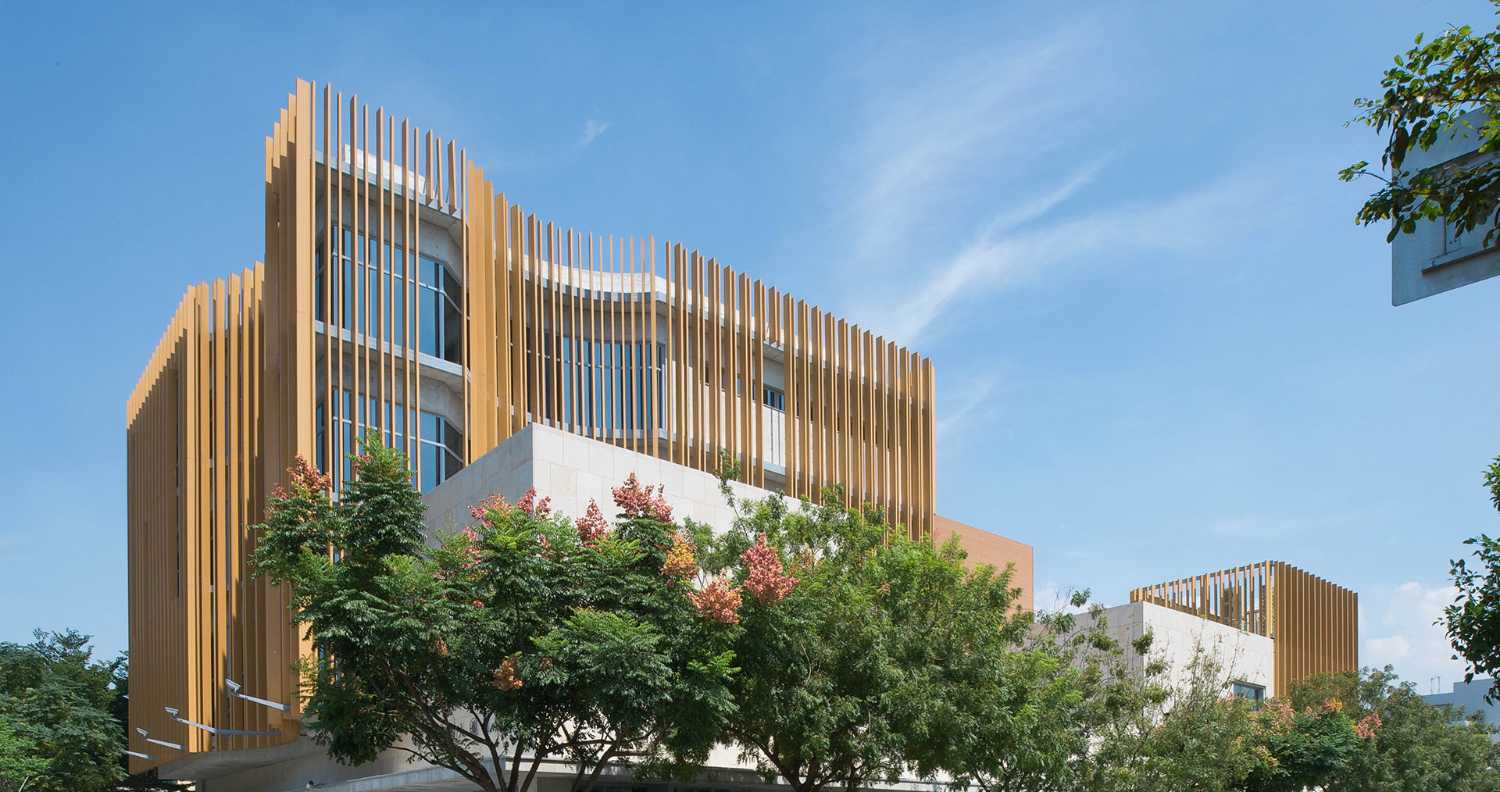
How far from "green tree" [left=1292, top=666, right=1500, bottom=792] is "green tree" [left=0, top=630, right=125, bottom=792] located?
36.2 meters

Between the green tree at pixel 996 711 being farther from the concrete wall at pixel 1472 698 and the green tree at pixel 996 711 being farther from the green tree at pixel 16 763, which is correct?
the concrete wall at pixel 1472 698

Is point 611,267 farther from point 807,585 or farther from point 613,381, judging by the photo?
point 807,585

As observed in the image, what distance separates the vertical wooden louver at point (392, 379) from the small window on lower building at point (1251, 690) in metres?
11.2

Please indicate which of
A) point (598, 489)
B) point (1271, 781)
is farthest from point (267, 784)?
point (1271, 781)

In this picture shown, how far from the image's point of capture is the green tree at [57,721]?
141 feet

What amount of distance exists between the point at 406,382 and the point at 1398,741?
27.6 metres

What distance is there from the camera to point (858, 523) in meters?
23.3

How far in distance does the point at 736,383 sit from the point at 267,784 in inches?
612

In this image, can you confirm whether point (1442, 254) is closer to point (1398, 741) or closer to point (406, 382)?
point (406, 382)

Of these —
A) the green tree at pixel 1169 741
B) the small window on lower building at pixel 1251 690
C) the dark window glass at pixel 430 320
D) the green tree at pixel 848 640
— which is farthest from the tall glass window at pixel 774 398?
the green tree at pixel 848 640

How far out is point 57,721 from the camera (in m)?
47.2

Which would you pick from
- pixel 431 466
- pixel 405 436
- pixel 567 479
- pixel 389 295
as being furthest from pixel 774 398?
pixel 567 479

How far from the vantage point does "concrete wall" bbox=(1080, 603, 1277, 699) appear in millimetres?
42375

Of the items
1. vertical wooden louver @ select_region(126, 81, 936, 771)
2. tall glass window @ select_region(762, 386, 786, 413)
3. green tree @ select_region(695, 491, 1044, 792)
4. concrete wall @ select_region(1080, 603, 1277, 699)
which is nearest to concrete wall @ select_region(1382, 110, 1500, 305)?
green tree @ select_region(695, 491, 1044, 792)
